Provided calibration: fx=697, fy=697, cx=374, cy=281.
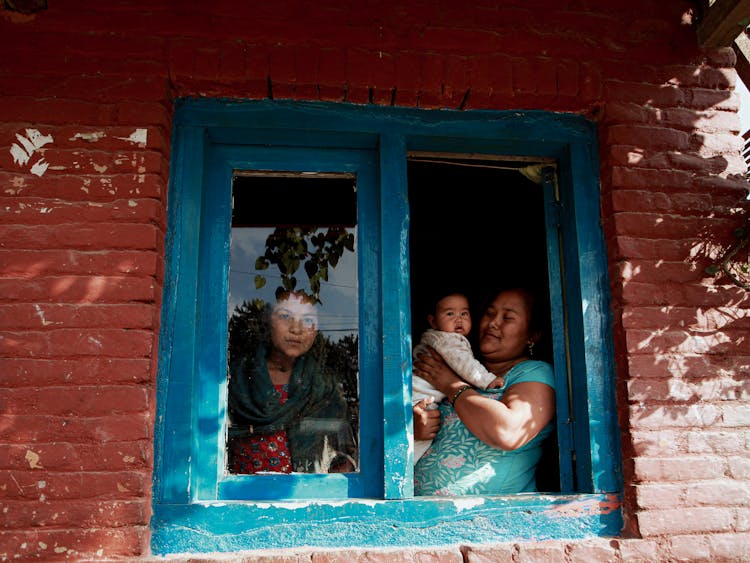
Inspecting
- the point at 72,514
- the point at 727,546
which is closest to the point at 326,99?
the point at 72,514

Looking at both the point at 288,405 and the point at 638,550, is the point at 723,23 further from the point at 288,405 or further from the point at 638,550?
the point at 288,405

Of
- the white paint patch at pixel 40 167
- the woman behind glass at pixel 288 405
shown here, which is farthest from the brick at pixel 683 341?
the white paint patch at pixel 40 167

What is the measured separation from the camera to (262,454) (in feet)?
9.39

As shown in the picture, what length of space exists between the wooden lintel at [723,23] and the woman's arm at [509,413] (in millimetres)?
1695

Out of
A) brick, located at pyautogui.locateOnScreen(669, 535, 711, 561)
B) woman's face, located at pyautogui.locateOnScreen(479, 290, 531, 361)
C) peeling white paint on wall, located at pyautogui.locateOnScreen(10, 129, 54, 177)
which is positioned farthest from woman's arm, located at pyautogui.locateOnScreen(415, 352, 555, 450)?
peeling white paint on wall, located at pyautogui.locateOnScreen(10, 129, 54, 177)

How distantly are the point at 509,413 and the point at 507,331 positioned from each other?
0.74m

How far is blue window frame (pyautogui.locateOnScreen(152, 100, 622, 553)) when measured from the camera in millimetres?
2582

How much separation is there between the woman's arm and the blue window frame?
9 centimetres

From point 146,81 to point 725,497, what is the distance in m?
2.77

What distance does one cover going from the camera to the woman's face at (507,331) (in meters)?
3.60

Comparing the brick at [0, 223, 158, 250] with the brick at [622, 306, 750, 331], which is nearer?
the brick at [0, 223, 158, 250]

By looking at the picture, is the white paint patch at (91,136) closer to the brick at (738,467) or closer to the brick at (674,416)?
the brick at (674,416)

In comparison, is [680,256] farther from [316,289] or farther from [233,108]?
[233,108]

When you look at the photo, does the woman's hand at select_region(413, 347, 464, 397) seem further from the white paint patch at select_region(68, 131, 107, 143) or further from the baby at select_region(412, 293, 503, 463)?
the white paint patch at select_region(68, 131, 107, 143)
